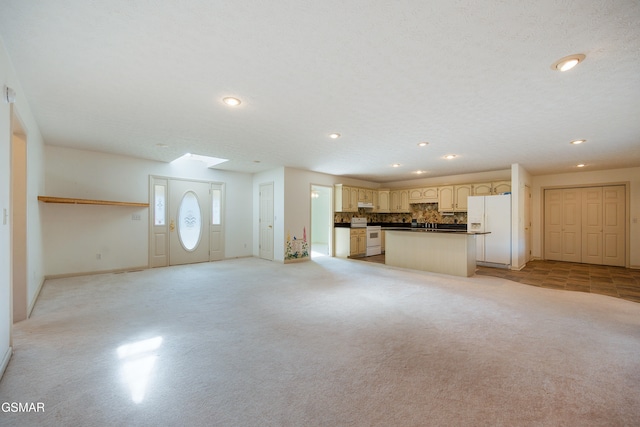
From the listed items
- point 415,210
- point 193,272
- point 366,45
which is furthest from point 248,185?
point 366,45

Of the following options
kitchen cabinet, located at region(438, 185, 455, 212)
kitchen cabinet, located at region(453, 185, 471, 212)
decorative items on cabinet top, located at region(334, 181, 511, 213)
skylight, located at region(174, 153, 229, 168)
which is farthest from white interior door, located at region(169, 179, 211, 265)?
kitchen cabinet, located at region(453, 185, 471, 212)

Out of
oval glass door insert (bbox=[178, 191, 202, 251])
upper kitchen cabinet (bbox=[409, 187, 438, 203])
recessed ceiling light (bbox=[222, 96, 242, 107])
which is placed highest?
recessed ceiling light (bbox=[222, 96, 242, 107])

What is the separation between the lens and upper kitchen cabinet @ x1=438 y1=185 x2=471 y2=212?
7.49 metres

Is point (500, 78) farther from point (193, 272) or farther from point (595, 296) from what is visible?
point (193, 272)

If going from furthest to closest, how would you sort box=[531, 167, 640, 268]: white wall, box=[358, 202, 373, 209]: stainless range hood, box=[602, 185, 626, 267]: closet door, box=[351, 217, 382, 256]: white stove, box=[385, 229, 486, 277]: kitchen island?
box=[358, 202, 373, 209]: stainless range hood → box=[351, 217, 382, 256]: white stove → box=[602, 185, 626, 267]: closet door → box=[531, 167, 640, 268]: white wall → box=[385, 229, 486, 277]: kitchen island

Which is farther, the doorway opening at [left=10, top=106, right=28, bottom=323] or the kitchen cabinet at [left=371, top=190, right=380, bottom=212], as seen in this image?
the kitchen cabinet at [left=371, top=190, right=380, bottom=212]

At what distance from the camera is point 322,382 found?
195 cm

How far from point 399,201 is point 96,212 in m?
8.13

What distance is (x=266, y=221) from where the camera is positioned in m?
7.49

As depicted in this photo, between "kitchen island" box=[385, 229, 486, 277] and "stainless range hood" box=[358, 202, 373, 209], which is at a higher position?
"stainless range hood" box=[358, 202, 373, 209]

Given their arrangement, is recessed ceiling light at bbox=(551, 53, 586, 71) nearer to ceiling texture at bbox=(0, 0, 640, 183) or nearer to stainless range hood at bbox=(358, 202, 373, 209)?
ceiling texture at bbox=(0, 0, 640, 183)

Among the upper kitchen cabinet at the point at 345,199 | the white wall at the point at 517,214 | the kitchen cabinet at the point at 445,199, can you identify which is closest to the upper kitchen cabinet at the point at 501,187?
the white wall at the point at 517,214

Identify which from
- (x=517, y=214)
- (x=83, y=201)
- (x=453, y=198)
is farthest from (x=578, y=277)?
(x=83, y=201)

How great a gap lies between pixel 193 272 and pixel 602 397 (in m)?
6.04
